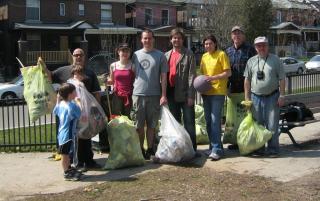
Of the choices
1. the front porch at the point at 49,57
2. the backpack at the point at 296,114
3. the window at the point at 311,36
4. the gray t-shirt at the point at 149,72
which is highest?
the window at the point at 311,36

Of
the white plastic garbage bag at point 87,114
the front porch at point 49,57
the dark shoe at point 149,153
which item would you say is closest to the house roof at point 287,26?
the front porch at point 49,57

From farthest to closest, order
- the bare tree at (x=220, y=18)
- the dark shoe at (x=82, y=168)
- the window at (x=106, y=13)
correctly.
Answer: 1. the window at (x=106, y=13)
2. the bare tree at (x=220, y=18)
3. the dark shoe at (x=82, y=168)

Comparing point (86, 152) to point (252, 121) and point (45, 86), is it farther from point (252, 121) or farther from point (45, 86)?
point (252, 121)

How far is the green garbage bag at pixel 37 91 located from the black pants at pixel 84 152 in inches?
31.9

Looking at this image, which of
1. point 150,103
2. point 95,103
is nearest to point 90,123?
point 95,103

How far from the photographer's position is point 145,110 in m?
7.39

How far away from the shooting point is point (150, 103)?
736 cm

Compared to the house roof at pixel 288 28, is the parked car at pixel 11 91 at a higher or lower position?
lower

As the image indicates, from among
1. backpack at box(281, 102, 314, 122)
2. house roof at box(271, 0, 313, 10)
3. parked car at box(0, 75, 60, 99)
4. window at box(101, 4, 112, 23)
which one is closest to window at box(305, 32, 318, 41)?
house roof at box(271, 0, 313, 10)

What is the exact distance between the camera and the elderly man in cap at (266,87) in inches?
298

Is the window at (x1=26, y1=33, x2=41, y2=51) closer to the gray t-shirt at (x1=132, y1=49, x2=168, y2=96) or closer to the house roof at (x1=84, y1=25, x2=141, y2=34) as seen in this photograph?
the house roof at (x1=84, y1=25, x2=141, y2=34)

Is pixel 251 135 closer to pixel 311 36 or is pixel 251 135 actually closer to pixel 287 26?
pixel 287 26

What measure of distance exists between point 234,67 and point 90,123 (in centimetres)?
234

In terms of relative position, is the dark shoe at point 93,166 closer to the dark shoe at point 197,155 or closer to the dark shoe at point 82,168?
the dark shoe at point 82,168
